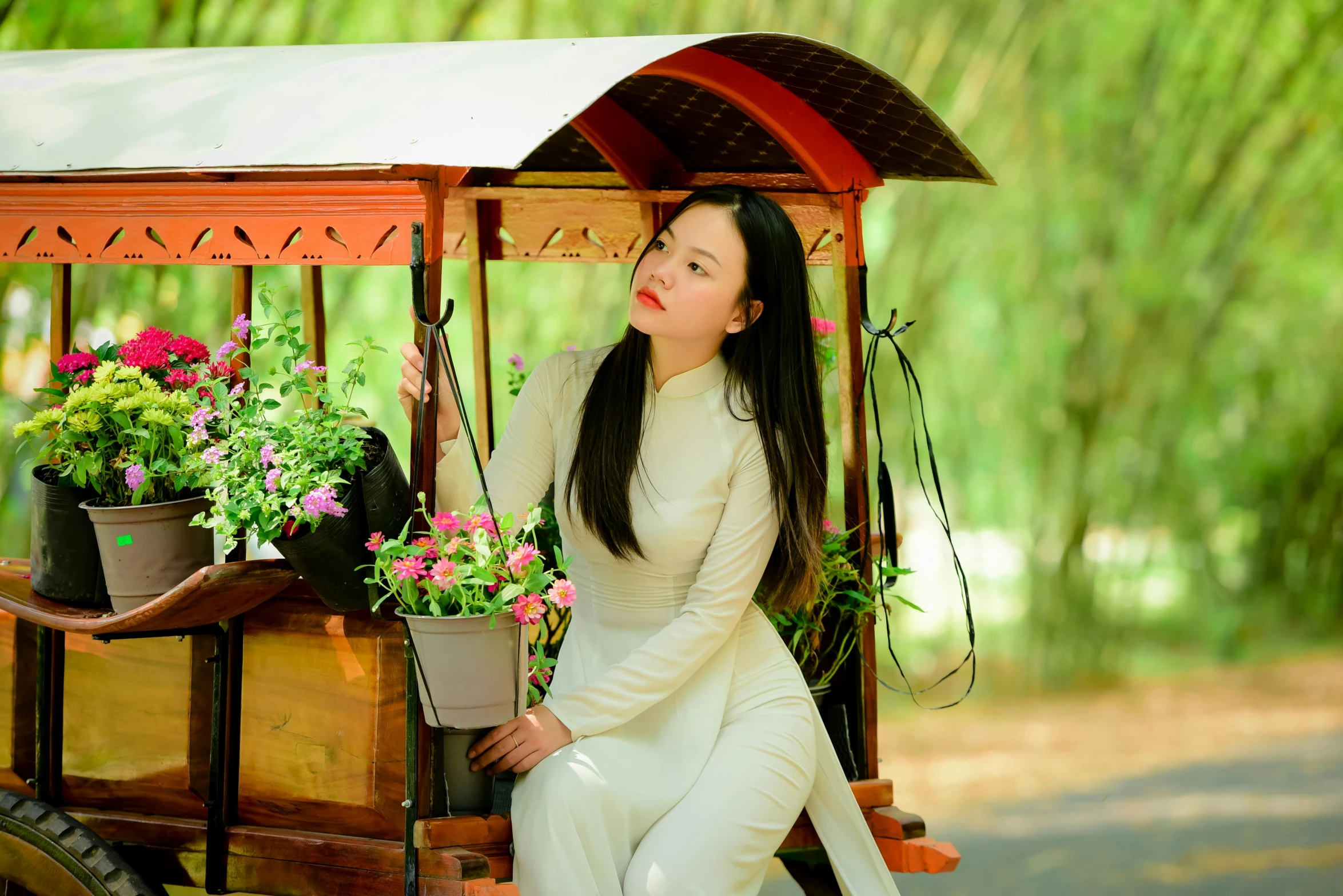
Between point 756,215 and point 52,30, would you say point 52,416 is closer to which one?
point 756,215

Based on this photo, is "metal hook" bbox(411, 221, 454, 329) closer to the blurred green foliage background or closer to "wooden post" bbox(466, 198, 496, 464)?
"wooden post" bbox(466, 198, 496, 464)

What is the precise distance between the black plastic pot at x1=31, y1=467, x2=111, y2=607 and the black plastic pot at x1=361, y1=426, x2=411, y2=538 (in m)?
0.58

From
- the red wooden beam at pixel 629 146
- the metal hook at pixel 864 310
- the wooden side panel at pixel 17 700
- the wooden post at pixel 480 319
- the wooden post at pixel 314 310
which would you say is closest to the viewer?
the wooden side panel at pixel 17 700

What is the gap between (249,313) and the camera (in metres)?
2.72

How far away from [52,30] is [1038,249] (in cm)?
485

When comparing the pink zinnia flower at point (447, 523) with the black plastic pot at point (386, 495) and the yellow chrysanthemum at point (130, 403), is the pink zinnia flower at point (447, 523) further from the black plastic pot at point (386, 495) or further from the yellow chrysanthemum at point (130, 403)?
the yellow chrysanthemum at point (130, 403)

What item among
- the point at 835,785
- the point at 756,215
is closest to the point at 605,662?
the point at 835,785

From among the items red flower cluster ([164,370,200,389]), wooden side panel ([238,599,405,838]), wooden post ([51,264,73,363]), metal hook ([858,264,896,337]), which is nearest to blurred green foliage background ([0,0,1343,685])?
wooden post ([51,264,73,363])

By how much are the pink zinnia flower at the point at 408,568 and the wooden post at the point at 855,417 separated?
110cm

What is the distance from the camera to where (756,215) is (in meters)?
2.49

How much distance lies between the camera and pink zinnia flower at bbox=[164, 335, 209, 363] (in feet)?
8.37

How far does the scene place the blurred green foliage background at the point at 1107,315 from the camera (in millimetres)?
6848

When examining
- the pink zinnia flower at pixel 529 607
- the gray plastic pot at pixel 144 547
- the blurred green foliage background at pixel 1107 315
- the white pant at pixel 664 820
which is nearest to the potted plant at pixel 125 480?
the gray plastic pot at pixel 144 547

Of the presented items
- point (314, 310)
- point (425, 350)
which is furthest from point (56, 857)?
point (314, 310)
